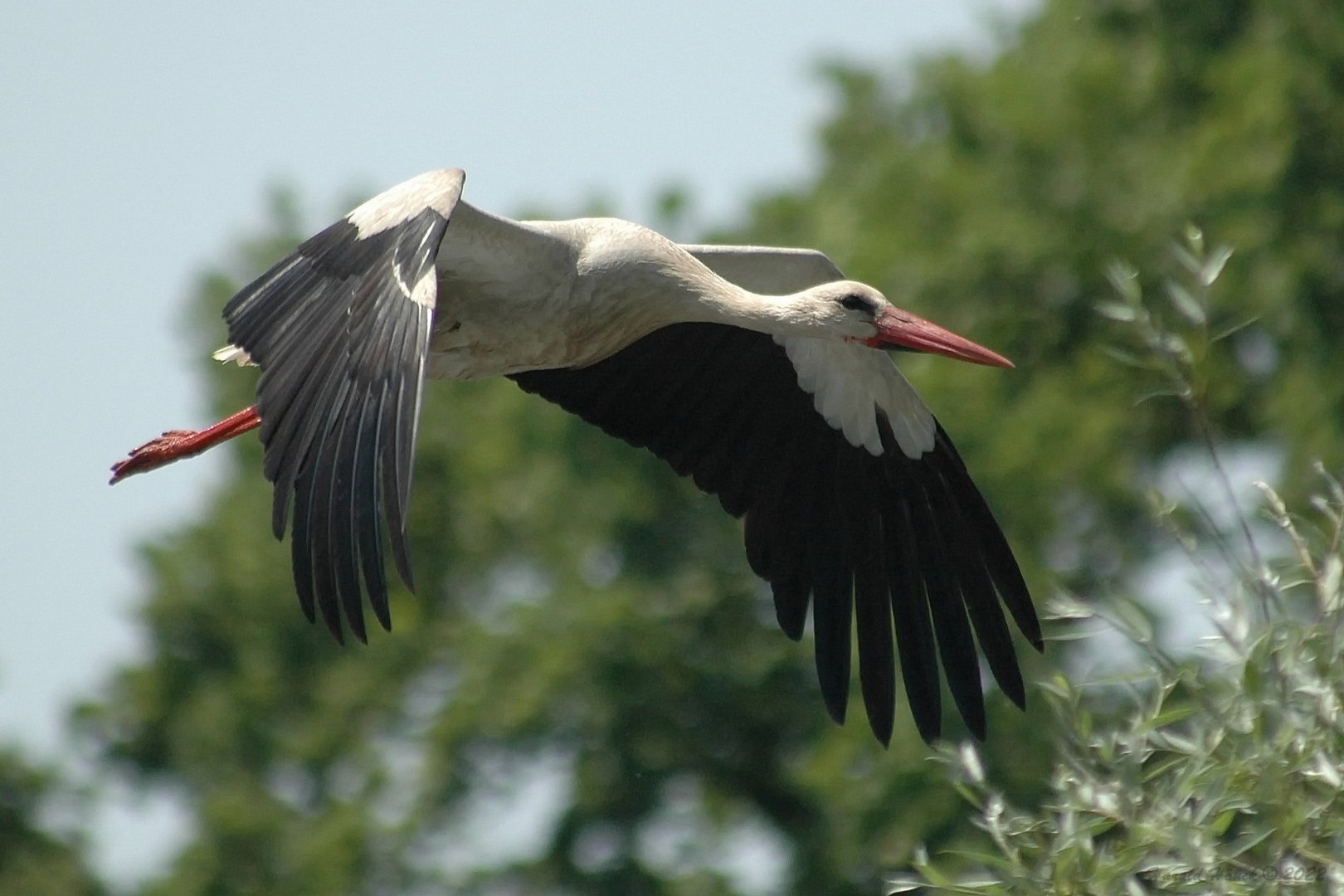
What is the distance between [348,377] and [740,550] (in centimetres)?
1130

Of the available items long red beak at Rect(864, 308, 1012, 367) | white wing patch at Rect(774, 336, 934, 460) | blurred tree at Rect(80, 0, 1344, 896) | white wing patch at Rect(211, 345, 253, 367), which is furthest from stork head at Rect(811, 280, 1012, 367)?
blurred tree at Rect(80, 0, 1344, 896)

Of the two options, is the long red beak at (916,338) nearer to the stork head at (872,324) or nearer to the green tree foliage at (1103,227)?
the stork head at (872,324)

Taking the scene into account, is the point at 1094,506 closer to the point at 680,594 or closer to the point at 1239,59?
the point at 680,594

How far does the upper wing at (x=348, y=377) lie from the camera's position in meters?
4.98

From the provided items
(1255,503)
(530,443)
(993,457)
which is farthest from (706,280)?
(530,443)

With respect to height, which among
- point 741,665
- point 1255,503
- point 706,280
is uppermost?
point 741,665

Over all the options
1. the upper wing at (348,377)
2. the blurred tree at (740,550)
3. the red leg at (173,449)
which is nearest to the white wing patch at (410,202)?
the upper wing at (348,377)

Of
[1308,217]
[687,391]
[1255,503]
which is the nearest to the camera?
[1255,503]

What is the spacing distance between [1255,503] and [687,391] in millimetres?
2981

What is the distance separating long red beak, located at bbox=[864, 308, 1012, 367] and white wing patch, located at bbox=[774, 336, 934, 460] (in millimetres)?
416

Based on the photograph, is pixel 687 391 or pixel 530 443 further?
pixel 530 443

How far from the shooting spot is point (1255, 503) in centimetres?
489

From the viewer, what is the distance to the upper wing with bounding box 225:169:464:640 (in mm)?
4980

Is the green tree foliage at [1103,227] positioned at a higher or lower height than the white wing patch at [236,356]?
higher
